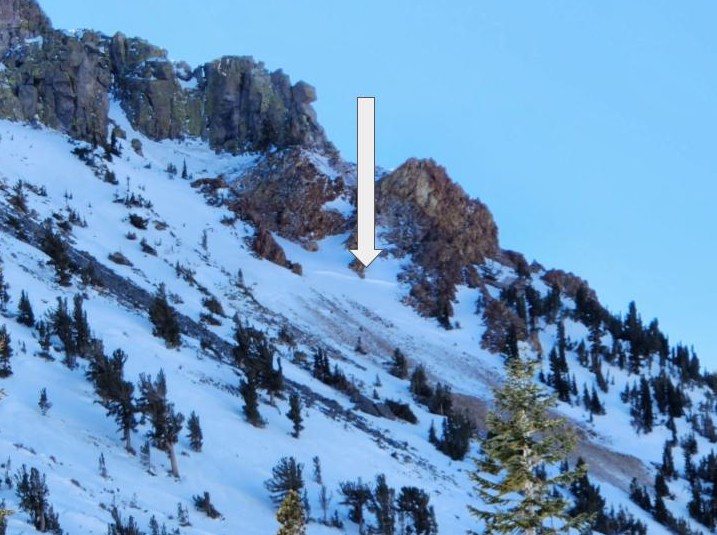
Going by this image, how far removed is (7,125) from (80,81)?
601 inches

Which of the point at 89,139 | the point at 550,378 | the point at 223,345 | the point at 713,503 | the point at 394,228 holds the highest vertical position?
the point at 89,139

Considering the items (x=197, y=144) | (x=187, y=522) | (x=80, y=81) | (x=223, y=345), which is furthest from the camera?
(x=197, y=144)

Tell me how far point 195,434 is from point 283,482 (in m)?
3.50

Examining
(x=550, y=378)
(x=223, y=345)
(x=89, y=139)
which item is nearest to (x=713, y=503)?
(x=550, y=378)

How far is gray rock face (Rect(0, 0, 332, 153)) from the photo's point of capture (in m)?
89.8

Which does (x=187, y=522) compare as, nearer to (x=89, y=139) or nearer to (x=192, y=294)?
(x=192, y=294)

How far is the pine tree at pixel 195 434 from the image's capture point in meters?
26.2

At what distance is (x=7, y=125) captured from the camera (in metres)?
81.4

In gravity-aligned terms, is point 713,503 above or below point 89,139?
below

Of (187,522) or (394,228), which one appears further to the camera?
(394,228)

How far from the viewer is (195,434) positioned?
26.3 meters

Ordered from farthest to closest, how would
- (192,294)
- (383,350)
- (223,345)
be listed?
1. (383,350)
2. (192,294)
3. (223,345)

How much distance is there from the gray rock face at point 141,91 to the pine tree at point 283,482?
66.8 metres

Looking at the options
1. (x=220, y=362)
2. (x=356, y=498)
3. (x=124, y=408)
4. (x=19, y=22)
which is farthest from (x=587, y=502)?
(x=19, y=22)
